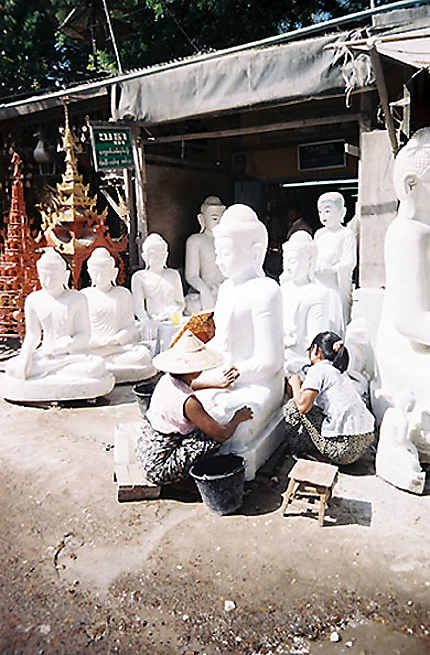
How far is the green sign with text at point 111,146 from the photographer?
6.86m

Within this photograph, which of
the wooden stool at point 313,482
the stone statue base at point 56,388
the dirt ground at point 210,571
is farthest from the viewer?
the stone statue base at point 56,388

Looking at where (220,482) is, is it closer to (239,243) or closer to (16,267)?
(239,243)

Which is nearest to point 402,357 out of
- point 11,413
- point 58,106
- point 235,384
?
point 235,384

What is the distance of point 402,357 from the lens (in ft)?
13.0

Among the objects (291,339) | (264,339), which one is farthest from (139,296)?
(264,339)

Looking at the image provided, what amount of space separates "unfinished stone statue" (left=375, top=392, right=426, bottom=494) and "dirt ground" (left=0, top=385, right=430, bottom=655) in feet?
0.28

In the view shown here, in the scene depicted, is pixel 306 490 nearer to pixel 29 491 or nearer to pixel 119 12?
pixel 29 491

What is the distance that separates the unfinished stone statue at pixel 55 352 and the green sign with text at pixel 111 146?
1.93 metres

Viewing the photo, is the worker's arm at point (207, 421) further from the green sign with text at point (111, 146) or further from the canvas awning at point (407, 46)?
the green sign with text at point (111, 146)

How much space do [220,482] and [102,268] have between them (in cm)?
342

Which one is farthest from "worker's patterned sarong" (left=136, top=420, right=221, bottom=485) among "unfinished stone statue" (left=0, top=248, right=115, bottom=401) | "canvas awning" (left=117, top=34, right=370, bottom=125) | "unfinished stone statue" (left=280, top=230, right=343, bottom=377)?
"canvas awning" (left=117, top=34, right=370, bottom=125)

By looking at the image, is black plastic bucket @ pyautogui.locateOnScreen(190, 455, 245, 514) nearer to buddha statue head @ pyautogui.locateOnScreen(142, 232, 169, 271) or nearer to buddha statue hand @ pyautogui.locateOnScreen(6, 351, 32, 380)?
buddha statue hand @ pyautogui.locateOnScreen(6, 351, 32, 380)

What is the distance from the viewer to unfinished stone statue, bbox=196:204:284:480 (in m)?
3.96

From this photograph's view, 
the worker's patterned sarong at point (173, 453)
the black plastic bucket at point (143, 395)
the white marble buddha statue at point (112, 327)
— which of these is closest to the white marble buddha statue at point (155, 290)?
the white marble buddha statue at point (112, 327)
